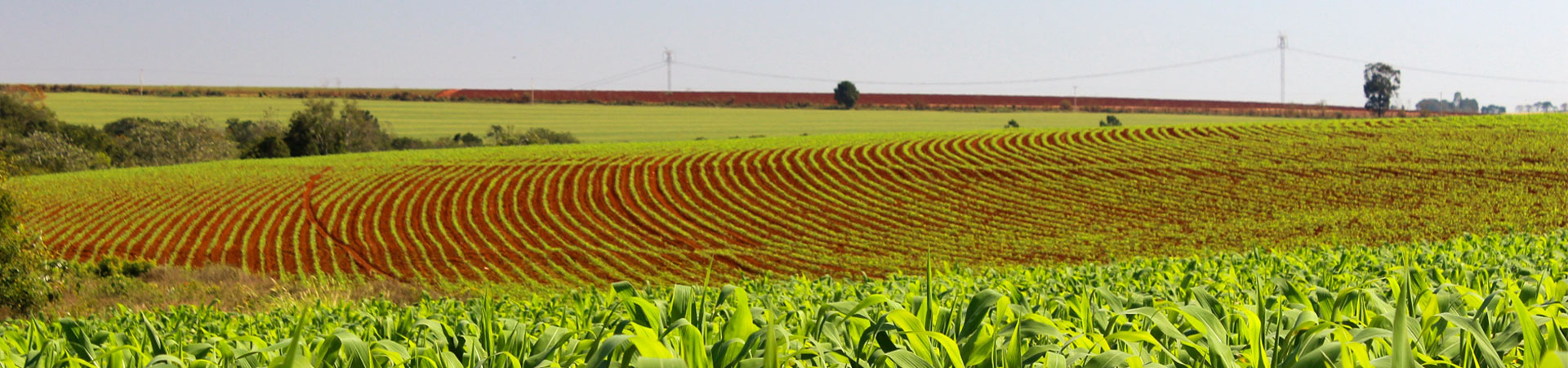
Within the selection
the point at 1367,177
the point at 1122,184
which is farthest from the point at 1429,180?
the point at 1122,184

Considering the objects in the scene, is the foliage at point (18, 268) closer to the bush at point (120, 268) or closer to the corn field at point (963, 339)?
the bush at point (120, 268)

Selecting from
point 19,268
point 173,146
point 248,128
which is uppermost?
point 248,128

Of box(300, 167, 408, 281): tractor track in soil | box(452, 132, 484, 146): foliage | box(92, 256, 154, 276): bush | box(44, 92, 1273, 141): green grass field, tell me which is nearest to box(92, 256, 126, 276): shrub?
box(92, 256, 154, 276): bush

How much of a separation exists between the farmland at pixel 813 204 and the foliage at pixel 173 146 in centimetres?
2100

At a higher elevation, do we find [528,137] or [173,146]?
[528,137]

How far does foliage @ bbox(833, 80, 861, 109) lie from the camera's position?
120 meters

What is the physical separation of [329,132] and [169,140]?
1029 cm

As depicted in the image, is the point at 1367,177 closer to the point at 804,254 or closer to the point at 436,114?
the point at 804,254

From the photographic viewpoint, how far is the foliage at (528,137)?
79188 millimetres

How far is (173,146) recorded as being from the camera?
2766 inches

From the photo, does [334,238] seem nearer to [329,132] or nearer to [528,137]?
[329,132]

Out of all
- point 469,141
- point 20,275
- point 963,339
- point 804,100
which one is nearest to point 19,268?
point 20,275

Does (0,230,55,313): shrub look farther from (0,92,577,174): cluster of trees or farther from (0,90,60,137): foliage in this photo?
(0,90,60,137): foliage

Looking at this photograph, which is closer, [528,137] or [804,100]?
[528,137]
